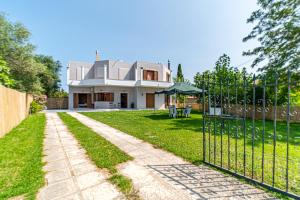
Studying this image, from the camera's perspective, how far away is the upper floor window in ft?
92.0

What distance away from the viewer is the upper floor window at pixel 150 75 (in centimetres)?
2803

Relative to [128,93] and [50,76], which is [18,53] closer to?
[128,93]

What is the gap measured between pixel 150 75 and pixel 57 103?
13.9 m

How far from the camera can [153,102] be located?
2844 cm

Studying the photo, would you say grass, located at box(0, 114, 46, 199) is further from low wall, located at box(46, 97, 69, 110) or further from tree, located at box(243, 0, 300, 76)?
low wall, located at box(46, 97, 69, 110)

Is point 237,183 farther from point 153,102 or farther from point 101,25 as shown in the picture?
point 153,102

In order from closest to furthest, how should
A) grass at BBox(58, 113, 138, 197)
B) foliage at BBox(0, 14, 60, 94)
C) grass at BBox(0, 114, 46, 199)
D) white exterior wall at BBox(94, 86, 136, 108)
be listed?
grass at BBox(0, 114, 46, 199) → grass at BBox(58, 113, 138, 197) → foliage at BBox(0, 14, 60, 94) → white exterior wall at BBox(94, 86, 136, 108)

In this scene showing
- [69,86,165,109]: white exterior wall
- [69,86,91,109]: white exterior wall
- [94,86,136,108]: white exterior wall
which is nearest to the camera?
[94,86,136,108]: white exterior wall

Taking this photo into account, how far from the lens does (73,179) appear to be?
3.42 metres

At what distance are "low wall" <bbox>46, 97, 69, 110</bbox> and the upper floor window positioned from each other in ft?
39.2

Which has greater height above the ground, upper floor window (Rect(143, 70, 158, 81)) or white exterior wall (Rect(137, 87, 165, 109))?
upper floor window (Rect(143, 70, 158, 81))

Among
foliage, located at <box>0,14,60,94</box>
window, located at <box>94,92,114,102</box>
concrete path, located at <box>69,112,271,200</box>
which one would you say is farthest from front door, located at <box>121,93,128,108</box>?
concrete path, located at <box>69,112,271,200</box>

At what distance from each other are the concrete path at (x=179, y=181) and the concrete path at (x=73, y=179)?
1.57 feet

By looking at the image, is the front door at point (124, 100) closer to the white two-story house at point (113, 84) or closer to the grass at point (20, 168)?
the white two-story house at point (113, 84)
